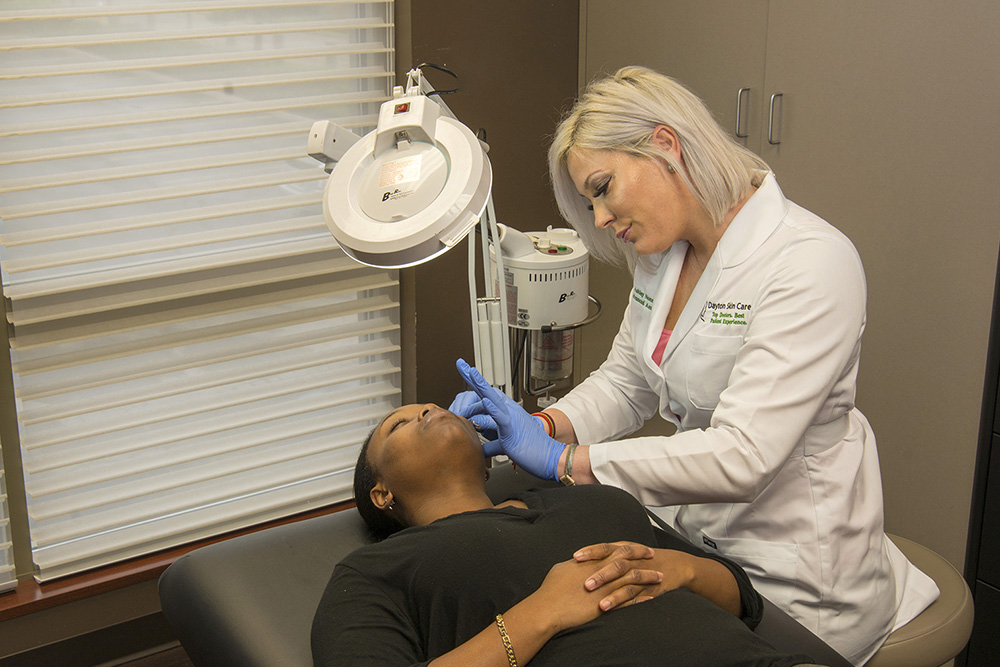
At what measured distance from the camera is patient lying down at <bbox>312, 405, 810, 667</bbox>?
1.19m

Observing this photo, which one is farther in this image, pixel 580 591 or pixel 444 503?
pixel 444 503

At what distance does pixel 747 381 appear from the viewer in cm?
139

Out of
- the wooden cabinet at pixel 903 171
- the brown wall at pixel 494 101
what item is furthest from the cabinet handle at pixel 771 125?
the brown wall at pixel 494 101

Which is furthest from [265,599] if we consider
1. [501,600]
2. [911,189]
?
[911,189]

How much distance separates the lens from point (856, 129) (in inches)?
83.3

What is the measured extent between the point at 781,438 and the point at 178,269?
59.7 inches

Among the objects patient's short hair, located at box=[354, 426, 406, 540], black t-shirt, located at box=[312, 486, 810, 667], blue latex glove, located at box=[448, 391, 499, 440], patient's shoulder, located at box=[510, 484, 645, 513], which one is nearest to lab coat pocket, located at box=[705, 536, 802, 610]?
black t-shirt, located at box=[312, 486, 810, 667]

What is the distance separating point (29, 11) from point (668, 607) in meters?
1.77

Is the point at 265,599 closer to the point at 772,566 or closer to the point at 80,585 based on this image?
the point at 772,566

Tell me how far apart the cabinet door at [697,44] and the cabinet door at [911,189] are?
70 millimetres

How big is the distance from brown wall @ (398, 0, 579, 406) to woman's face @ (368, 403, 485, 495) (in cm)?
103

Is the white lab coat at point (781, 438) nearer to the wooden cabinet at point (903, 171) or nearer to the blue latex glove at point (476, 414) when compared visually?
the blue latex glove at point (476, 414)

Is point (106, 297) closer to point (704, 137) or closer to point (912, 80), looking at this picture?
point (704, 137)

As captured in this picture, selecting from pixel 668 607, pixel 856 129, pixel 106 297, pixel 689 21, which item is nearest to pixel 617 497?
pixel 668 607
